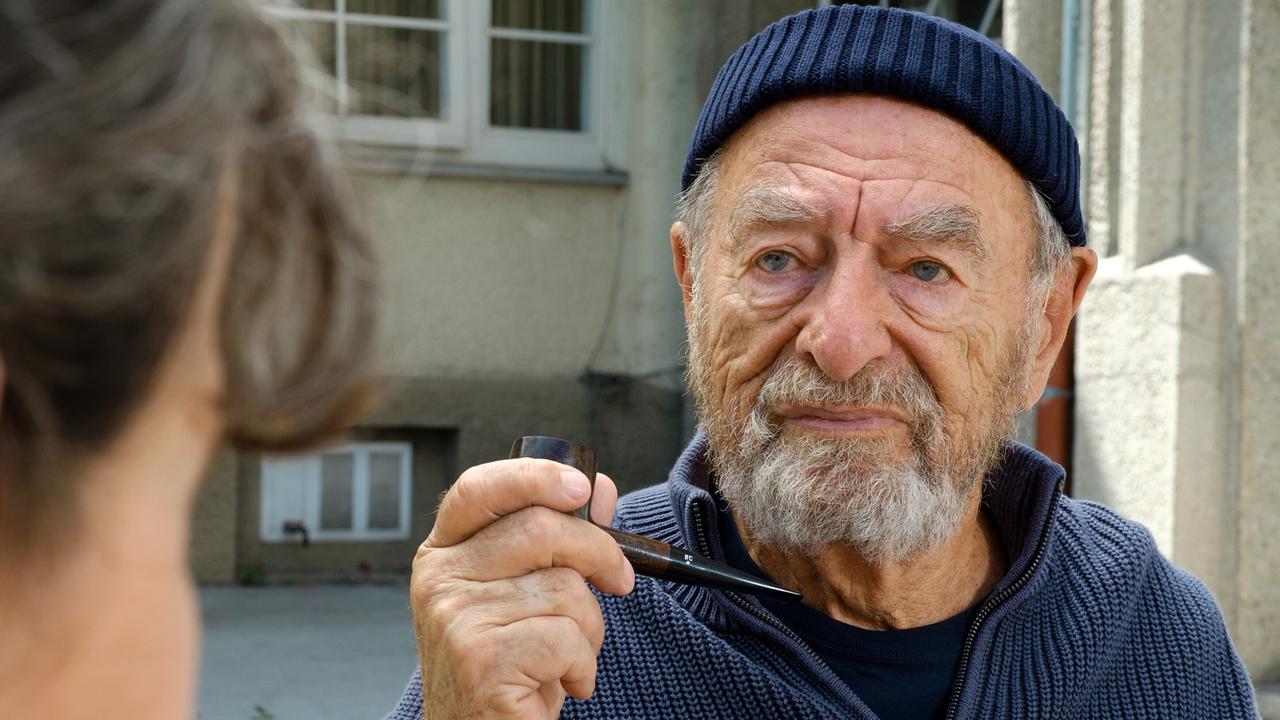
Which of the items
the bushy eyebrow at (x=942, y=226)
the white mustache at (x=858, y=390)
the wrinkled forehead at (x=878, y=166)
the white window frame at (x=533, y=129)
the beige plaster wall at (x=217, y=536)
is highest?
the white window frame at (x=533, y=129)

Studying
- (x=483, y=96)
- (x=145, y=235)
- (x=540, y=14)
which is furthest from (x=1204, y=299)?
(x=540, y=14)

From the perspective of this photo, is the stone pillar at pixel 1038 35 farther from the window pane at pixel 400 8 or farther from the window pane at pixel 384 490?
the window pane at pixel 384 490

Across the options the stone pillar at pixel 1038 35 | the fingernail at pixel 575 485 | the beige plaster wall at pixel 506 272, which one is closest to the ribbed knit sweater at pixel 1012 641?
the fingernail at pixel 575 485

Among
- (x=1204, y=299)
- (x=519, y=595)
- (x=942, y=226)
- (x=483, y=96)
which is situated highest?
(x=483, y=96)

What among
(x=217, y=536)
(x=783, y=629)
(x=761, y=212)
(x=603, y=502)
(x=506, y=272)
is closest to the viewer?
(x=603, y=502)

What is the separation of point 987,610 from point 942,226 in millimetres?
598

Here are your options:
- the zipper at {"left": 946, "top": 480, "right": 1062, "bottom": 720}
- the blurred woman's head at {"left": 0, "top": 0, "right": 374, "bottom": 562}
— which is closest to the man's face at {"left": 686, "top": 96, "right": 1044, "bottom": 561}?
the zipper at {"left": 946, "top": 480, "right": 1062, "bottom": 720}

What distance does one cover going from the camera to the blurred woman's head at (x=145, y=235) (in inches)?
28.0

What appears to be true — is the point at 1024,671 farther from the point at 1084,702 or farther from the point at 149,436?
the point at 149,436

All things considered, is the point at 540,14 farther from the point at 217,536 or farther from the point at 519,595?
the point at 519,595

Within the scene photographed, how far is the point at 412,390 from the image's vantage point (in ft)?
24.9

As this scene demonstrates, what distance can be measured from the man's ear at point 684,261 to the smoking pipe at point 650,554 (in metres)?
0.64

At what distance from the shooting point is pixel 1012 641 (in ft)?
7.20

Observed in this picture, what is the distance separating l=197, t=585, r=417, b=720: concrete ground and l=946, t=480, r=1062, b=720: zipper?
3.36 meters
